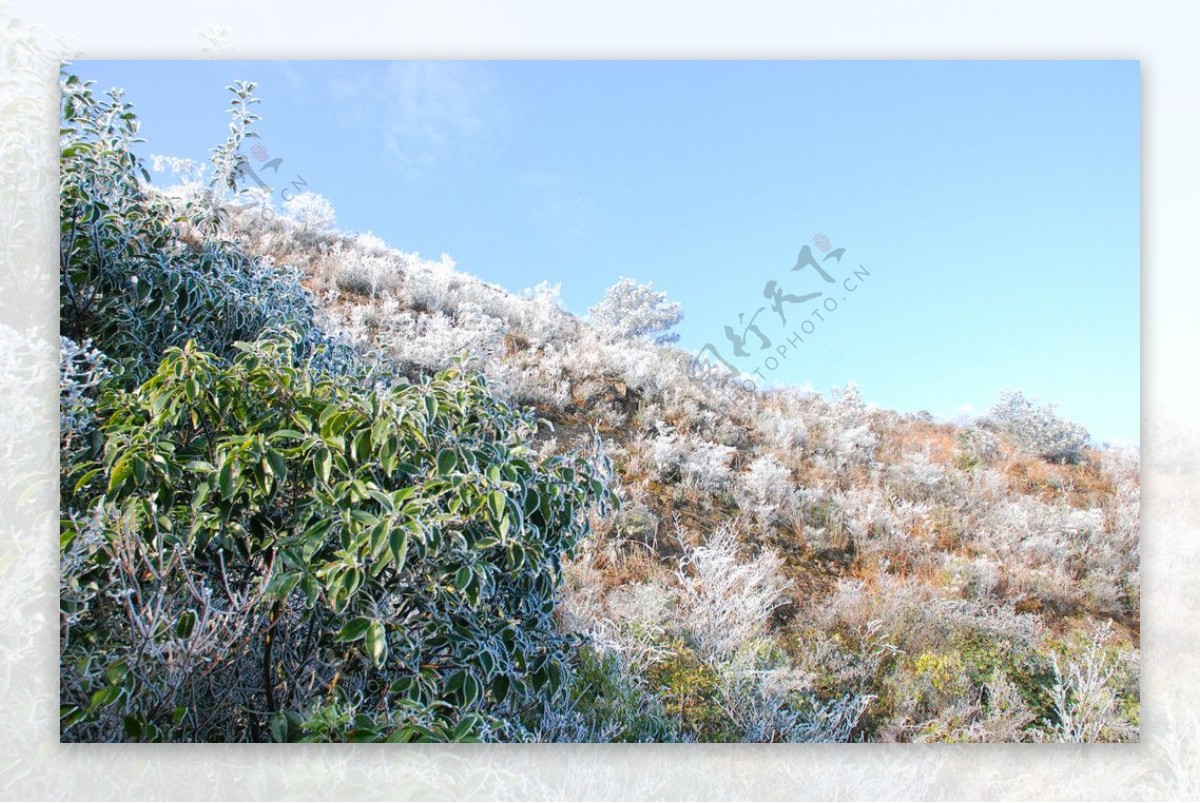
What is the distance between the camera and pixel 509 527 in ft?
7.84

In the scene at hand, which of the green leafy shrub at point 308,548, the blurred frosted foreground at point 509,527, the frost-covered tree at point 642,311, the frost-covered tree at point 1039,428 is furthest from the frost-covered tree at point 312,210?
the frost-covered tree at point 1039,428

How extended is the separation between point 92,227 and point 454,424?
4.44 feet

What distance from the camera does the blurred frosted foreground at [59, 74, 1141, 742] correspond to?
98.3 inches

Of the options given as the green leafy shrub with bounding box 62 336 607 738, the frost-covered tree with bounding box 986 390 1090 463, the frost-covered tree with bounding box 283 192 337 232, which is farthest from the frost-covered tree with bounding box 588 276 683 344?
the frost-covered tree with bounding box 986 390 1090 463

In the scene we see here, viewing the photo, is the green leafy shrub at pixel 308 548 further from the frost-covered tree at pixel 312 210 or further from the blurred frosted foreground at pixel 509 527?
the frost-covered tree at pixel 312 210

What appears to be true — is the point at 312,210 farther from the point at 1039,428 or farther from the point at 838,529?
the point at 1039,428

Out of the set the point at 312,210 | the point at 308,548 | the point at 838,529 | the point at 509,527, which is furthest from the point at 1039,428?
the point at 312,210

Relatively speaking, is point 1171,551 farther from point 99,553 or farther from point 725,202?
point 99,553

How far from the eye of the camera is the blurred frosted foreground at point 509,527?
250 cm

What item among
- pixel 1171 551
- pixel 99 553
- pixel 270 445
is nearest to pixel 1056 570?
pixel 1171 551

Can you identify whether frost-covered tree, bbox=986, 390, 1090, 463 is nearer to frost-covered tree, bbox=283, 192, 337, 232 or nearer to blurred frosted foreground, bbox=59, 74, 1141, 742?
blurred frosted foreground, bbox=59, 74, 1141, 742

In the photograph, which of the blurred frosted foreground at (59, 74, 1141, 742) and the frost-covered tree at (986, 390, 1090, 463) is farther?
the frost-covered tree at (986, 390, 1090, 463)

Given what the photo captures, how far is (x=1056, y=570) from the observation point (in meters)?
2.94

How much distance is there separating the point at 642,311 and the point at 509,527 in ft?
3.13
